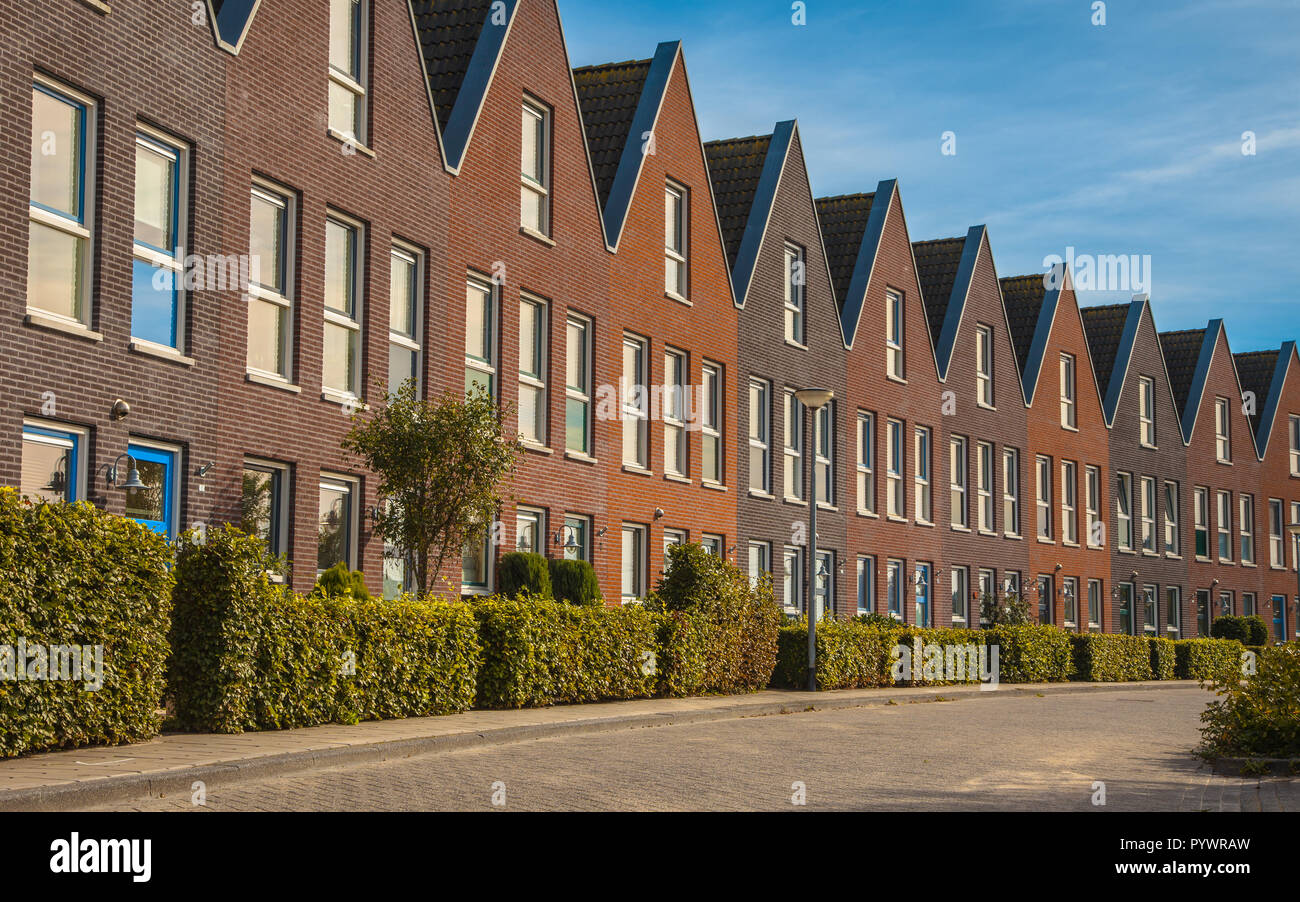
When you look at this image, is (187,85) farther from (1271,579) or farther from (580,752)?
(1271,579)

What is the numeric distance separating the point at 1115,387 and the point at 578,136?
2553cm

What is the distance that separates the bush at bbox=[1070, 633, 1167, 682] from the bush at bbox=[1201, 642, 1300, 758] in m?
19.8

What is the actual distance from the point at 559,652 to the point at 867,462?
55.3 ft

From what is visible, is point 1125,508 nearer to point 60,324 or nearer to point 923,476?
point 923,476

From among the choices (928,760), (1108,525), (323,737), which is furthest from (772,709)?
(1108,525)

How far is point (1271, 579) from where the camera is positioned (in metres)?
51.9

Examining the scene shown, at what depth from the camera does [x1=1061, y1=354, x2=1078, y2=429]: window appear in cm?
4266

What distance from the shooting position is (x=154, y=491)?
53.6ft

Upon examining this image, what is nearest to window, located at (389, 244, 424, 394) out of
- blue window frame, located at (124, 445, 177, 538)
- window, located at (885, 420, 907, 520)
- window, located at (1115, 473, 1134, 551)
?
blue window frame, located at (124, 445, 177, 538)

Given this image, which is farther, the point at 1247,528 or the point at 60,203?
the point at 1247,528

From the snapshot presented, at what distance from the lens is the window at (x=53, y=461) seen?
14.7 m

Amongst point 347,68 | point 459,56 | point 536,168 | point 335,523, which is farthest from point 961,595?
point 347,68

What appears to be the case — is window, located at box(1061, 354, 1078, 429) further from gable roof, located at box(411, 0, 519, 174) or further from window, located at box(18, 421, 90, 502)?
window, located at box(18, 421, 90, 502)

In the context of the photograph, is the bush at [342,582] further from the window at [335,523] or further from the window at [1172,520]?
the window at [1172,520]
